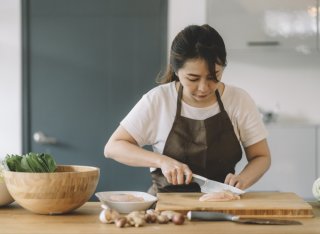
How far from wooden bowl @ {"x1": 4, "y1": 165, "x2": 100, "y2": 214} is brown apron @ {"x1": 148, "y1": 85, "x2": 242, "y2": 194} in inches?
24.5

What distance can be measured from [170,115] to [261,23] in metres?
2.13

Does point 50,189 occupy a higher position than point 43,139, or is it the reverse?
point 50,189

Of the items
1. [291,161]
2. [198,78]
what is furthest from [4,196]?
[291,161]

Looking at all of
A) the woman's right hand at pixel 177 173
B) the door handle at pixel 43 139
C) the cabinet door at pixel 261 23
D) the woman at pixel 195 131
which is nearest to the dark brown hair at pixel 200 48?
the woman at pixel 195 131

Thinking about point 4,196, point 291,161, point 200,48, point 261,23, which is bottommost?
point 291,161

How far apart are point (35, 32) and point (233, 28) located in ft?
5.18

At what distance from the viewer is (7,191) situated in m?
1.96

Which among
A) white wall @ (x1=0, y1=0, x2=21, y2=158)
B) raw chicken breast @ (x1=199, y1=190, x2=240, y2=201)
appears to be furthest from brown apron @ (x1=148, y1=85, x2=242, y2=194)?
white wall @ (x1=0, y1=0, x2=21, y2=158)

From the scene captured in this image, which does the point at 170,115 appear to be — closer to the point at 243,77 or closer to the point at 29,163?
Answer: the point at 29,163

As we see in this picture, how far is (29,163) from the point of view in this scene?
1859mm

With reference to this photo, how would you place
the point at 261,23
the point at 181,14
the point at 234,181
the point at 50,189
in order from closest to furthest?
the point at 50,189 < the point at 234,181 < the point at 261,23 < the point at 181,14

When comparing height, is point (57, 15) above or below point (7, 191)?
above

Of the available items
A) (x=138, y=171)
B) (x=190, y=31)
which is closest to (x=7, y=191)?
(x=190, y=31)

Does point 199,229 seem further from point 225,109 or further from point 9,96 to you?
point 9,96
